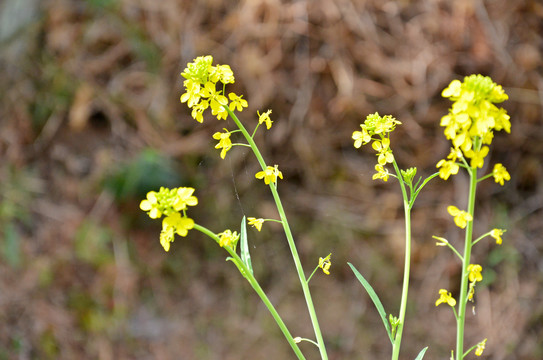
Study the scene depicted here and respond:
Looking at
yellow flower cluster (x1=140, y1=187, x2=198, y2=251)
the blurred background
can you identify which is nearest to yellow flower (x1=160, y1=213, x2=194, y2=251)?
yellow flower cluster (x1=140, y1=187, x2=198, y2=251)

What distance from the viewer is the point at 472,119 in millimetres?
300

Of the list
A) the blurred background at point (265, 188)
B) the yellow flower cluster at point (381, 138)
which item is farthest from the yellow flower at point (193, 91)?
the blurred background at point (265, 188)

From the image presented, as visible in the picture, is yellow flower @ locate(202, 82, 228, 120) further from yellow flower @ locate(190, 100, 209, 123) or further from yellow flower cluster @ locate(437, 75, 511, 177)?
yellow flower cluster @ locate(437, 75, 511, 177)

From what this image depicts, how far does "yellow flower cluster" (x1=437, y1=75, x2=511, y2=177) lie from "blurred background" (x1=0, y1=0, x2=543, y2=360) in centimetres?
101

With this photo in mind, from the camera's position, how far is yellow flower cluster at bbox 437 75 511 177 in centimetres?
29

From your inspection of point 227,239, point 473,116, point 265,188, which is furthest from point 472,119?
point 265,188

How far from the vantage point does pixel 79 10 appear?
56.3 inches

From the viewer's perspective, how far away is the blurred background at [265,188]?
1.31 m

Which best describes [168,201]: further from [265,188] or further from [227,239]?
[265,188]

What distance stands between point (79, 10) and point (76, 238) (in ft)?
2.00

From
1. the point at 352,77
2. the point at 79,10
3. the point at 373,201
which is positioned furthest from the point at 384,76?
the point at 79,10

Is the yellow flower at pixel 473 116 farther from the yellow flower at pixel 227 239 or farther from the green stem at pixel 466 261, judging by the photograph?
the yellow flower at pixel 227 239

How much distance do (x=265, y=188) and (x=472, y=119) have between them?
3.51 ft

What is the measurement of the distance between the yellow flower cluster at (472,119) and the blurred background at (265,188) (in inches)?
39.8
